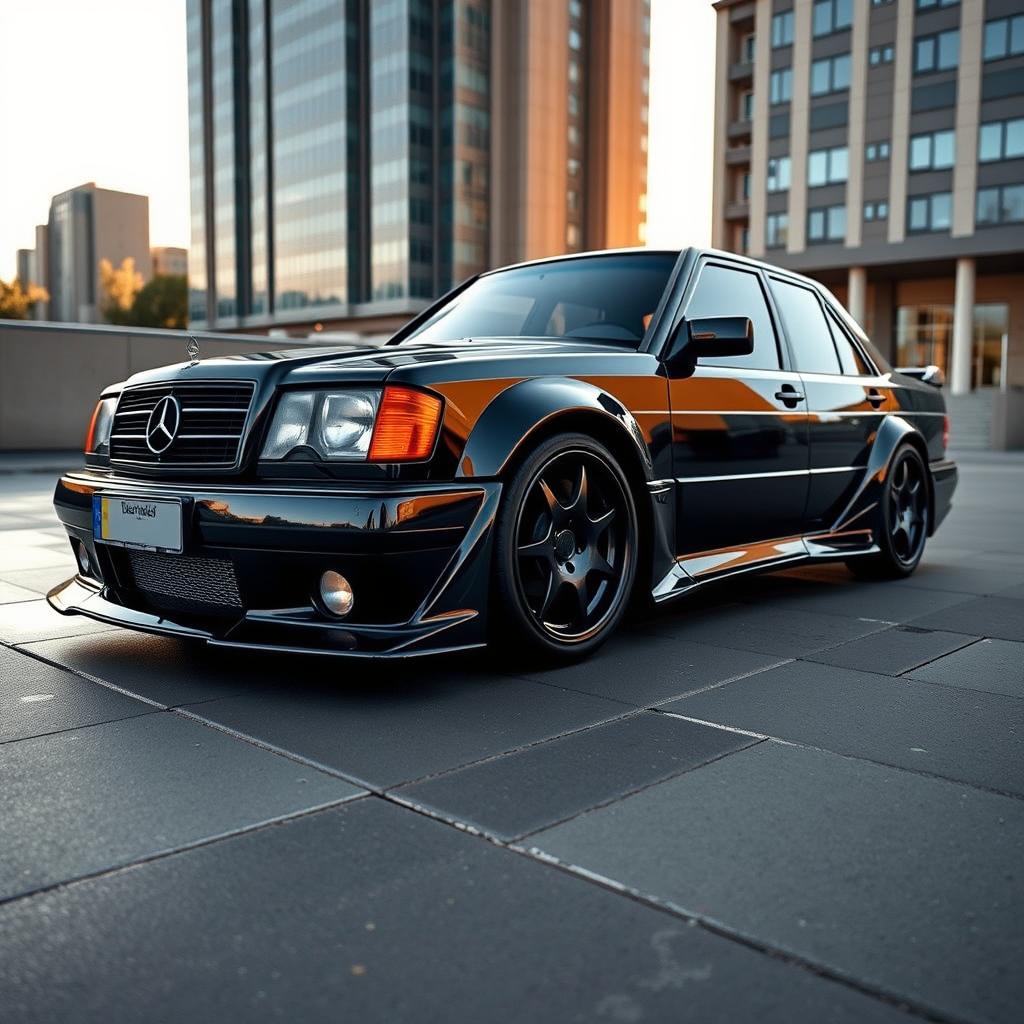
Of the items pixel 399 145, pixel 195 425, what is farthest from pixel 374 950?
pixel 399 145

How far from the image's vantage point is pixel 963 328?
140 ft

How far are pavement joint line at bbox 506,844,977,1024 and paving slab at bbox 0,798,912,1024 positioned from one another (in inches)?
0.8

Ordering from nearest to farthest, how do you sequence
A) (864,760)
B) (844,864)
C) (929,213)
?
1. (844,864)
2. (864,760)
3. (929,213)

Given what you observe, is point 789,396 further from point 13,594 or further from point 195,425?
point 13,594

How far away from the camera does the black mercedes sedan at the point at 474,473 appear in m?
3.05

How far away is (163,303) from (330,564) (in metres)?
98.4

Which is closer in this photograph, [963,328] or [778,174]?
[963,328]

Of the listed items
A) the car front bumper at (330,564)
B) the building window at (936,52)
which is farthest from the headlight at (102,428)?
the building window at (936,52)

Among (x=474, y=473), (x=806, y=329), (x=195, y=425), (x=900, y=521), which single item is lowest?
(x=900, y=521)

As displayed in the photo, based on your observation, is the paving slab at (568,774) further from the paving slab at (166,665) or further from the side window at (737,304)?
the side window at (737,304)

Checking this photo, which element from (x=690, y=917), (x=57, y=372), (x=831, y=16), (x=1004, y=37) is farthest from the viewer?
(x=831, y=16)

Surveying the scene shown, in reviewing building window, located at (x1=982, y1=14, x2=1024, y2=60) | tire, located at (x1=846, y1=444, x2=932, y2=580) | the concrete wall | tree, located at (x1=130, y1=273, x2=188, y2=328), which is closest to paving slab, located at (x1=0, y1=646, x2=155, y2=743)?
tire, located at (x1=846, y1=444, x2=932, y2=580)

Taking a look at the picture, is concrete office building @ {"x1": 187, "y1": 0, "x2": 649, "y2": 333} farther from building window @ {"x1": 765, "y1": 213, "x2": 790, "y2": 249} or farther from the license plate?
the license plate

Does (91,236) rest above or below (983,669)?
above
